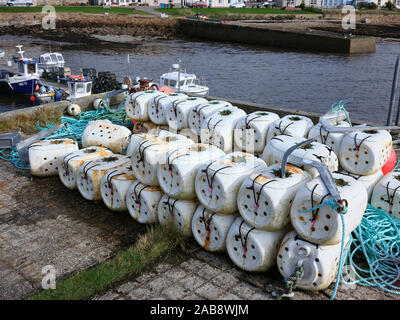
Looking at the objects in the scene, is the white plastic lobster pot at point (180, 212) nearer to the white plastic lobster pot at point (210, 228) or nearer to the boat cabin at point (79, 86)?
the white plastic lobster pot at point (210, 228)

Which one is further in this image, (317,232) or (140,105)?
(140,105)

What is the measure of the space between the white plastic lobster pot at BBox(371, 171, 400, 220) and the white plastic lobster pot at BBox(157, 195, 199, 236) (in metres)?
2.69

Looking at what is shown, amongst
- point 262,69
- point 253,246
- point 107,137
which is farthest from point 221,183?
point 262,69

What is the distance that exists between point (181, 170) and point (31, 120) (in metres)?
8.00

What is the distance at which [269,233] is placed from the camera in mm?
5301

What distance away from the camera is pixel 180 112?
8.94 meters

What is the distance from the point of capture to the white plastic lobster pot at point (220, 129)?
7.92 metres

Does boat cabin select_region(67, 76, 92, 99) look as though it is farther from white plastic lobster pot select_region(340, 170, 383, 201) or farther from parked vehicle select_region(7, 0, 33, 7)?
parked vehicle select_region(7, 0, 33, 7)

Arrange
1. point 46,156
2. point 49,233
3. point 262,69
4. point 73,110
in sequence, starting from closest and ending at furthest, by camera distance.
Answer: point 49,233 → point 46,156 → point 73,110 → point 262,69

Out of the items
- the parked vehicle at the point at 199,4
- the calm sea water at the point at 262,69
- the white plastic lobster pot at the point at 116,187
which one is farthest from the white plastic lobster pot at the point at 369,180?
the parked vehicle at the point at 199,4

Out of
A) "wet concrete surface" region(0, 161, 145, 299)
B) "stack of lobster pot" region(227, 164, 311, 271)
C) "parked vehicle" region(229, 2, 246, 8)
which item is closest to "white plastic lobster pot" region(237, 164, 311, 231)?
"stack of lobster pot" region(227, 164, 311, 271)

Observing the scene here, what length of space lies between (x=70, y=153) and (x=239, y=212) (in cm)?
413

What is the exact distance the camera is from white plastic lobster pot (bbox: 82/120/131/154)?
30.4 feet

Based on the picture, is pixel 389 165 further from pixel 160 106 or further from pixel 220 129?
pixel 160 106
